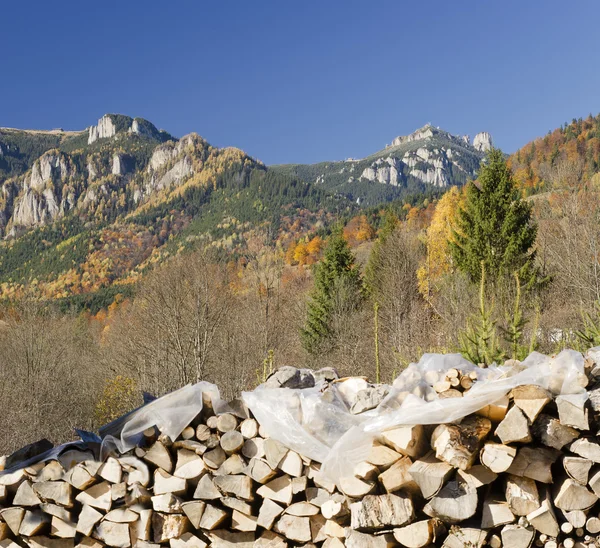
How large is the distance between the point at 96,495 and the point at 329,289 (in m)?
20.8

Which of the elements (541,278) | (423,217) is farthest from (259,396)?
(423,217)

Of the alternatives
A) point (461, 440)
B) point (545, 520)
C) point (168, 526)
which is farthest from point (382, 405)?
point (168, 526)

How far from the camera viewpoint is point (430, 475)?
3.46m

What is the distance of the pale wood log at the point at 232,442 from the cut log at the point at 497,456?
73.3 inches

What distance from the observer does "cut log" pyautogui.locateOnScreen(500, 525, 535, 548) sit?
3.39 meters

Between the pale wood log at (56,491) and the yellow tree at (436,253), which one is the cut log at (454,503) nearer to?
the pale wood log at (56,491)

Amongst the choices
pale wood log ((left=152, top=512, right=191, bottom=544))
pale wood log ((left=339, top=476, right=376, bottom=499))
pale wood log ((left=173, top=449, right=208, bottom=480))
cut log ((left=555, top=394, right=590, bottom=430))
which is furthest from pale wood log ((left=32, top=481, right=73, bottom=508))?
cut log ((left=555, top=394, right=590, bottom=430))

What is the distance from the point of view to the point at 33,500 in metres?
4.45

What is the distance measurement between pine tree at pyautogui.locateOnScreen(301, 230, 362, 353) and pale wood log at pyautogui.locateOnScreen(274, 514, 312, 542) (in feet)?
60.9

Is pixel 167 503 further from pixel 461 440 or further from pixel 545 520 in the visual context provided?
pixel 545 520

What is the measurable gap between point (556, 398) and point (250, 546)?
2.63 meters

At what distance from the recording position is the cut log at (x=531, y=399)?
137 inches

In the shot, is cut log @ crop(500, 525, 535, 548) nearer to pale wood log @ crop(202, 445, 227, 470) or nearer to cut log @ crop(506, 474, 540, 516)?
cut log @ crop(506, 474, 540, 516)

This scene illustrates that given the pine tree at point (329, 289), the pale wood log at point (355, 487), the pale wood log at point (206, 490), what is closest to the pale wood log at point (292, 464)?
the pale wood log at point (355, 487)
